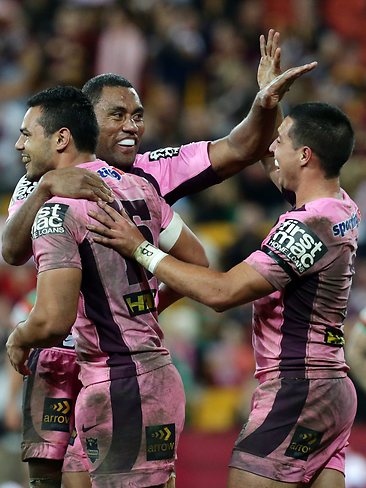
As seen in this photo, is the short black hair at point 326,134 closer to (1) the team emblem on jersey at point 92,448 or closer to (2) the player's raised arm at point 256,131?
(2) the player's raised arm at point 256,131

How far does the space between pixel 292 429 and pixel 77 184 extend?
1.54 meters

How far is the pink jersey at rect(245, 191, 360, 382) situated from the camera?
515 cm

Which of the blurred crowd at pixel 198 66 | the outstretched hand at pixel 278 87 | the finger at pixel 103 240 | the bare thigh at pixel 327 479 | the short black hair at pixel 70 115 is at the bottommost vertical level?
the bare thigh at pixel 327 479

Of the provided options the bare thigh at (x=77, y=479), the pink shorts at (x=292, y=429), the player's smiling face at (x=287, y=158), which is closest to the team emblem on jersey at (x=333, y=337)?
the pink shorts at (x=292, y=429)

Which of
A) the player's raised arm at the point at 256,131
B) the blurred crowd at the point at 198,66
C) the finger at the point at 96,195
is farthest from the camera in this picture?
the blurred crowd at the point at 198,66

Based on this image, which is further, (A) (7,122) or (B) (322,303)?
(A) (7,122)

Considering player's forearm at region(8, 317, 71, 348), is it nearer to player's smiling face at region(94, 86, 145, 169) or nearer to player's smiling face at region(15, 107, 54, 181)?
player's smiling face at region(15, 107, 54, 181)

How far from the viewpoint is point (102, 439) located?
4957 millimetres

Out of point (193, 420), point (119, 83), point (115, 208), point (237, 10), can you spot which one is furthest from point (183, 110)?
point (115, 208)

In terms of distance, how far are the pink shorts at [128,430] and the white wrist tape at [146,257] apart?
476 mm

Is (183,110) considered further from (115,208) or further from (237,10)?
(115,208)

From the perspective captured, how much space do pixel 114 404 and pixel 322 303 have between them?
112 cm

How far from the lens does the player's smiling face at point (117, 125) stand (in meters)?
5.76

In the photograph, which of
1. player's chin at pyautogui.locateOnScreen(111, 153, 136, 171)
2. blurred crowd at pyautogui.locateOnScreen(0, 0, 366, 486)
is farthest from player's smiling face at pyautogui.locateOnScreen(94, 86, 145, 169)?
blurred crowd at pyautogui.locateOnScreen(0, 0, 366, 486)
